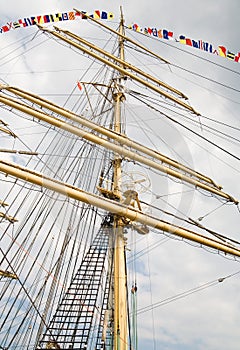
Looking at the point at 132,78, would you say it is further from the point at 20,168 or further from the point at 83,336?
the point at 83,336

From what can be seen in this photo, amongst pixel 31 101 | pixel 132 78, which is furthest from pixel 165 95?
pixel 31 101

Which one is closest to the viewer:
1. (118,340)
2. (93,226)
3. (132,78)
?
(118,340)

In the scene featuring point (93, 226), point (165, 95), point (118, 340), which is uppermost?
point (165, 95)

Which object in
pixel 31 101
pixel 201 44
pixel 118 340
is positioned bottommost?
pixel 118 340

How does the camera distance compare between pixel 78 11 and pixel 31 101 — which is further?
pixel 78 11

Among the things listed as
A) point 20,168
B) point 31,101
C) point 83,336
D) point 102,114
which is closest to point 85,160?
point 102,114

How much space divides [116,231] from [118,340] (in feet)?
10.5

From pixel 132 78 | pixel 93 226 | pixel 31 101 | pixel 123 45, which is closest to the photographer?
pixel 31 101

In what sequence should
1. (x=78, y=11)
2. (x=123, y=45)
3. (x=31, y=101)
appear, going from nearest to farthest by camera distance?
(x=31, y=101)
(x=78, y=11)
(x=123, y=45)

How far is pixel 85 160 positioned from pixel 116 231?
16.2 ft

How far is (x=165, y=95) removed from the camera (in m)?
14.4

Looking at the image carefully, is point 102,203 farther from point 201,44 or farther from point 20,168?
point 201,44

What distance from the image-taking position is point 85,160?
541 inches

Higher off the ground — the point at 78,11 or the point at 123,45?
the point at 123,45
